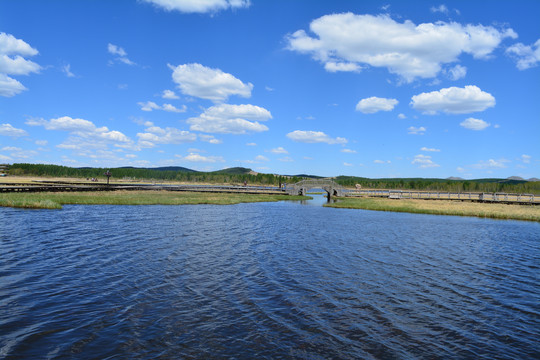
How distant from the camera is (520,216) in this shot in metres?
51.2

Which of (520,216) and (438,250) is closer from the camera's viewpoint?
(438,250)

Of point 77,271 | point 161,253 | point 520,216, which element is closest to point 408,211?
point 520,216

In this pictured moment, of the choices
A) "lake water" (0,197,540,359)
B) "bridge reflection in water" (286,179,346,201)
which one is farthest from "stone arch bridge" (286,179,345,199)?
"lake water" (0,197,540,359)

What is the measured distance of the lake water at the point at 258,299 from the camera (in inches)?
378

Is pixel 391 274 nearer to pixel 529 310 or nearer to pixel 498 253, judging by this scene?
pixel 529 310

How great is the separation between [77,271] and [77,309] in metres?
5.19

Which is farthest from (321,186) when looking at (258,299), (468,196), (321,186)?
(258,299)

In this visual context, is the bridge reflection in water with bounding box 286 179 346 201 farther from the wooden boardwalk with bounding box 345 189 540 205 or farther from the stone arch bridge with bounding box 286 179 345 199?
the wooden boardwalk with bounding box 345 189 540 205

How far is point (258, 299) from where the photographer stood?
13383mm

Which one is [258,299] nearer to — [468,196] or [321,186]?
[321,186]

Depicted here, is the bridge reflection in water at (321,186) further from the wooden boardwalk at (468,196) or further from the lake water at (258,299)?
the lake water at (258,299)

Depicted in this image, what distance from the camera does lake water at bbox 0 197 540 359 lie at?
31.5ft

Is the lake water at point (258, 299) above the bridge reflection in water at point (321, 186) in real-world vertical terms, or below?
below

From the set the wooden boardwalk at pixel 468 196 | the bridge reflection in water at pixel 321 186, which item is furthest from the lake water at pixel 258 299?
the bridge reflection in water at pixel 321 186
